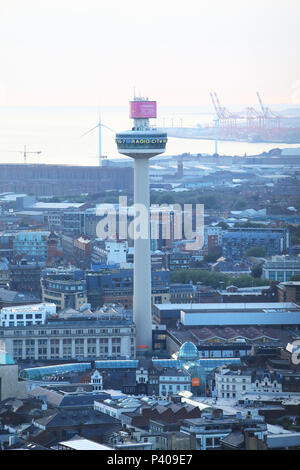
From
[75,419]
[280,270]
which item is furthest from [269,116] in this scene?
[75,419]

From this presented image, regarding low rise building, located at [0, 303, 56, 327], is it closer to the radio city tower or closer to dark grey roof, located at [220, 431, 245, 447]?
the radio city tower

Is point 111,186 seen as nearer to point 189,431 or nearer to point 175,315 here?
point 175,315

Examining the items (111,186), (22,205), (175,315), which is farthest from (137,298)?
(111,186)

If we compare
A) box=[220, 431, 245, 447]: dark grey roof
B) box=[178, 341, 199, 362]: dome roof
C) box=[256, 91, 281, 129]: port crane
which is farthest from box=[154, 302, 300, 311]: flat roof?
box=[256, 91, 281, 129]: port crane

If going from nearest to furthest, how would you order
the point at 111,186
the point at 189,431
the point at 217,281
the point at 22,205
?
the point at 189,431, the point at 217,281, the point at 22,205, the point at 111,186

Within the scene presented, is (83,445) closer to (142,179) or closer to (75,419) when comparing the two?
(75,419)
